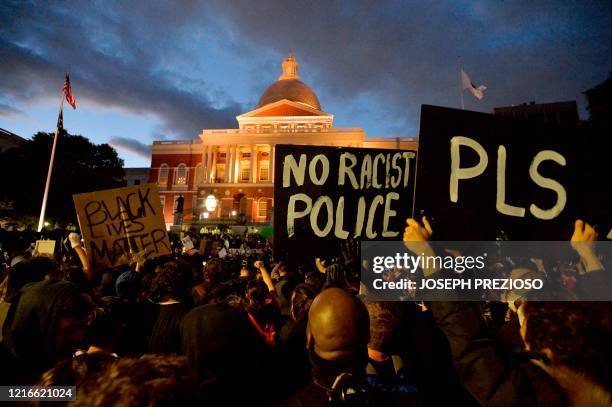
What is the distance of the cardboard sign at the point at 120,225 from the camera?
12.4 feet

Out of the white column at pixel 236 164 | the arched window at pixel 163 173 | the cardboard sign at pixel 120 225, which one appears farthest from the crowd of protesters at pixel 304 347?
the arched window at pixel 163 173

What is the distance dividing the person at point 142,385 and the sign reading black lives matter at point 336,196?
1.76 m

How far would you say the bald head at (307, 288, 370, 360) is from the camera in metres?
1.46

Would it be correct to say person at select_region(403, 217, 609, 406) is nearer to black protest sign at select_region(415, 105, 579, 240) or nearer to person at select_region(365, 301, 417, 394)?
person at select_region(365, 301, 417, 394)

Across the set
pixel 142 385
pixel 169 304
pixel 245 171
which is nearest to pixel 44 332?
pixel 169 304

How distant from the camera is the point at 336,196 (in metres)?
2.76

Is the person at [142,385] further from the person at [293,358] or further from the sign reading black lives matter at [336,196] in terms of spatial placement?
the sign reading black lives matter at [336,196]

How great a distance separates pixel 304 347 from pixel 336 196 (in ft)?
3.90

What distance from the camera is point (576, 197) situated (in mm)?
2188

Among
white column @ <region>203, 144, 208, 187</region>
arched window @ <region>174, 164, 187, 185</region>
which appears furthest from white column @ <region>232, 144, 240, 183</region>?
arched window @ <region>174, 164, 187, 185</region>

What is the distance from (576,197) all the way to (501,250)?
1.90 feet

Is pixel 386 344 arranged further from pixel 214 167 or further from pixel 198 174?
pixel 198 174

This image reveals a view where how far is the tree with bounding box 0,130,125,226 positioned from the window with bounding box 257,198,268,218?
1580 cm

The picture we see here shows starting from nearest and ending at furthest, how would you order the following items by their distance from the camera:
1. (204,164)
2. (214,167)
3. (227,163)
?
(227,163) → (204,164) → (214,167)
